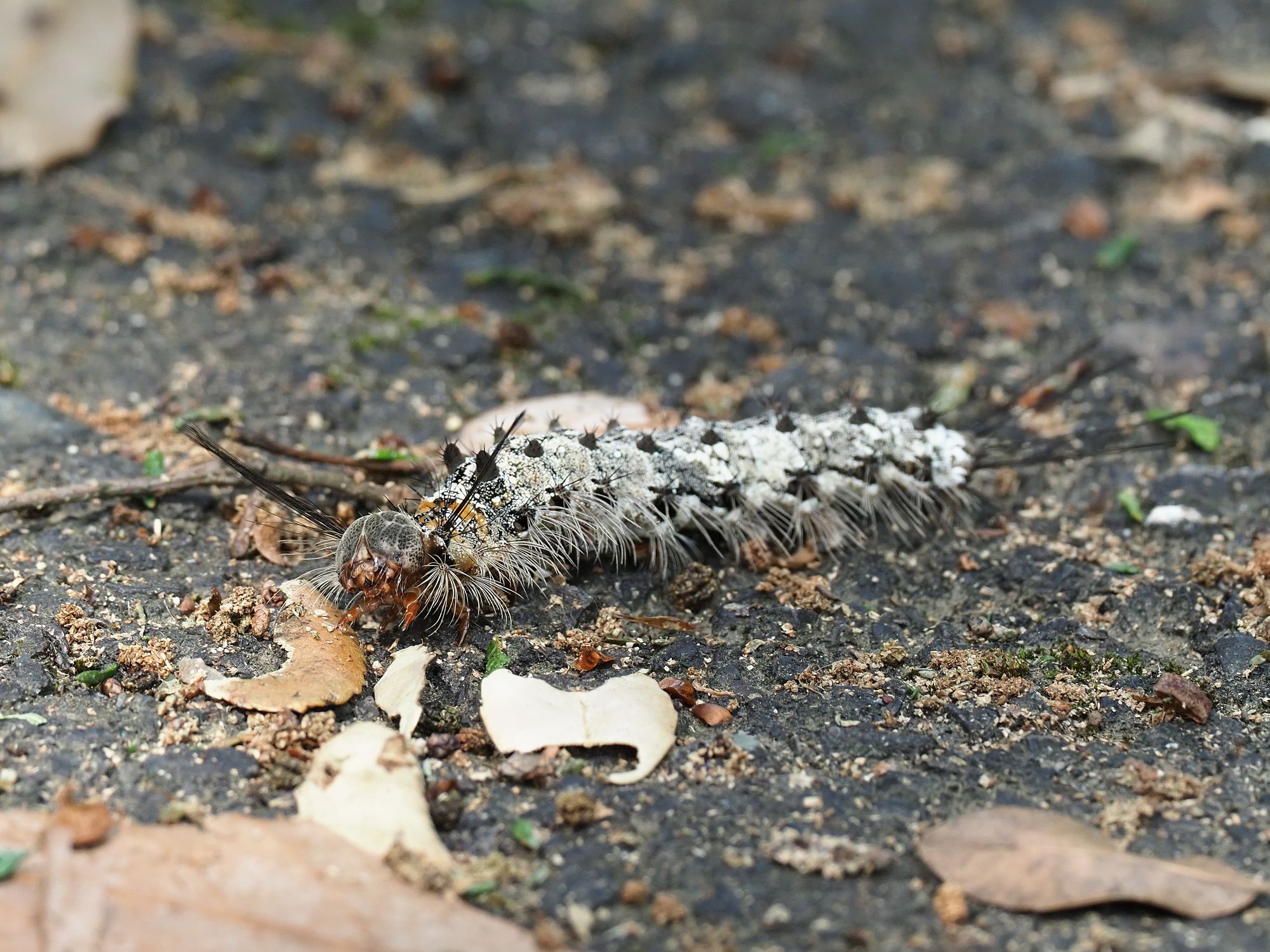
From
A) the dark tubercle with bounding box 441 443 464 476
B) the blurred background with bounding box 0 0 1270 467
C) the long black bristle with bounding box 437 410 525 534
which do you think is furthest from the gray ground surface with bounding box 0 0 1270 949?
the dark tubercle with bounding box 441 443 464 476

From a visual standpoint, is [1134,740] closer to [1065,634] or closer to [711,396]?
[1065,634]

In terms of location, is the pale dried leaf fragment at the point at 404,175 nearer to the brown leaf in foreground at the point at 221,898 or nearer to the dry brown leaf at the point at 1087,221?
the dry brown leaf at the point at 1087,221

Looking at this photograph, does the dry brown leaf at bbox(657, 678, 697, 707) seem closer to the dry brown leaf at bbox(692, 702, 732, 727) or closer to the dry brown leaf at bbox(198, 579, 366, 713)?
the dry brown leaf at bbox(692, 702, 732, 727)

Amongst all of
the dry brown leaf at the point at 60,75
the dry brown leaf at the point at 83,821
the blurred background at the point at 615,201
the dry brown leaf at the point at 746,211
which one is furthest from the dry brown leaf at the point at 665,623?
the dry brown leaf at the point at 60,75

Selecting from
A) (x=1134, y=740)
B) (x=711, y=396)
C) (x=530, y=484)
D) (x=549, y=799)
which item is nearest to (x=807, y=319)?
(x=711, y=396)

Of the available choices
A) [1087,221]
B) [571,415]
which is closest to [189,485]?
[571,415]

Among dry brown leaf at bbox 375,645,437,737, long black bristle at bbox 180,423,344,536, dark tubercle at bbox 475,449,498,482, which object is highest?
dark tubercle at bbox 475,449,498,482
